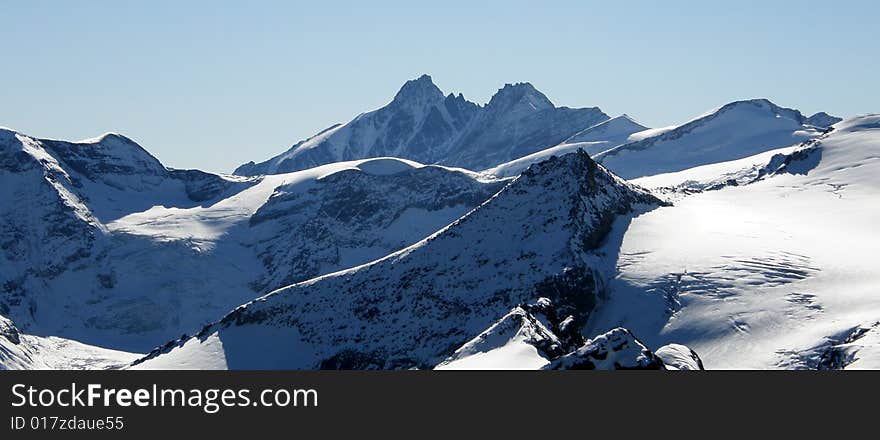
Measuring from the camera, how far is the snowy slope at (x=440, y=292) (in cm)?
13188

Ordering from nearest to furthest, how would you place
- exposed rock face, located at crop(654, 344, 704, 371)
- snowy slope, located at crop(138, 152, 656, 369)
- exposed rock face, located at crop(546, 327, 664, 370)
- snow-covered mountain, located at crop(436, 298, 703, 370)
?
exposed rock face, located at crop(546, 327, 664, 370) → snow-covered mountain, located at crop(436, 298, 703, 370) → exposed rock face, located at crop(654, 344, 704, 371) → snowy slope, located at crop(138, 152, 656, 369)

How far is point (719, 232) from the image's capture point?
149125mm

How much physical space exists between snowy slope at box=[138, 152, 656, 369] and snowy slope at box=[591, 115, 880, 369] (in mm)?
6327

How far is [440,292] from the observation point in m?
138

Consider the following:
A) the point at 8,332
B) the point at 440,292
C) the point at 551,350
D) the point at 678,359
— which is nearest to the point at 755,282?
the point at 440,292

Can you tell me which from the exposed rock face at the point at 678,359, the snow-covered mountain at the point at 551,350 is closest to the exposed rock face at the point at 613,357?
the snow-covered mountain at the point at 551,350

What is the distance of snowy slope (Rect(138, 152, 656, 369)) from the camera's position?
433 feet

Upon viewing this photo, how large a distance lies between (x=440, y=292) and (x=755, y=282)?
3789cm

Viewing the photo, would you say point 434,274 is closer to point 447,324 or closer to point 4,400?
point 447,324

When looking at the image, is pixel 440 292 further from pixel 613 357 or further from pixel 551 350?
pixel 613 357

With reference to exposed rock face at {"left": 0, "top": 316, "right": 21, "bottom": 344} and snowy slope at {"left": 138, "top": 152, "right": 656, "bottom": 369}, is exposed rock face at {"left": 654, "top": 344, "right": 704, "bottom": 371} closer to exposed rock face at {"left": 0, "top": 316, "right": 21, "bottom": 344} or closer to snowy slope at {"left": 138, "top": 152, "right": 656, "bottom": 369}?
snowy slope at {"left": 138, "top": 152, "right": 656, "bottom": 369}

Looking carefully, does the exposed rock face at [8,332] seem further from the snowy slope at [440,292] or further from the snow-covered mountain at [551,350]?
the snow-covered mountain at [551,350]

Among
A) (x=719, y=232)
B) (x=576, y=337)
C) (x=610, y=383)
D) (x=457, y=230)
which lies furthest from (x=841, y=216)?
(x=610, y=383)

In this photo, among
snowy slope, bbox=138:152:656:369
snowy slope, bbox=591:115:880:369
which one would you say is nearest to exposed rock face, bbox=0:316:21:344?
snowy slope, bbox=138:152:656:369
